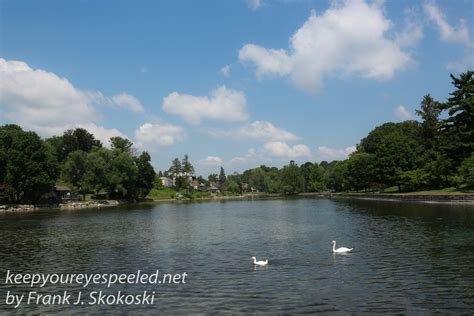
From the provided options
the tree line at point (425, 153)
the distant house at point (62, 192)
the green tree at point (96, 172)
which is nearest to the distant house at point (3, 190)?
the distant house at point (62, 192)

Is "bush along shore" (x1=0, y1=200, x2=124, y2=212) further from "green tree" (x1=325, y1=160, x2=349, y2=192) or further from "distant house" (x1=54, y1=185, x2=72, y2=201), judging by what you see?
"green tree" (x1=325, y1=160, x2=349, y2=192)

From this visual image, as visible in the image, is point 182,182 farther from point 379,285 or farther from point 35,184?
point 379,285

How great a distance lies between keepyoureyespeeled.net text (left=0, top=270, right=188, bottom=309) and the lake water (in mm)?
314

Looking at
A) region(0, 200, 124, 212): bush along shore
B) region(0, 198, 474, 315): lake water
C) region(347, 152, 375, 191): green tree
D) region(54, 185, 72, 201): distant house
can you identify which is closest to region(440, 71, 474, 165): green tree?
region(347, 152, 375, 191): green tree

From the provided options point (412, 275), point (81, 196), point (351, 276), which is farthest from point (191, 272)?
point (81, 196)

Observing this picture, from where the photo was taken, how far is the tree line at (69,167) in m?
84.1

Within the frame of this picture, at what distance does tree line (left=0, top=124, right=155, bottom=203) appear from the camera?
276 feet

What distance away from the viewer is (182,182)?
620ft

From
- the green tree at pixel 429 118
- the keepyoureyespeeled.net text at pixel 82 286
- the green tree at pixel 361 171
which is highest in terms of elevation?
the green tree at pixel 429 118

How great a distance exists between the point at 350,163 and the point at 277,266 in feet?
408

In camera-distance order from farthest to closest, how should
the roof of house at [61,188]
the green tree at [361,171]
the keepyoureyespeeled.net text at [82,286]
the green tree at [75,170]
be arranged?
the green tree at [361,171] → the roof of house at [61,188] → the green tree at [75,170] → the keepyoureyespeeled.net text at [82,286]

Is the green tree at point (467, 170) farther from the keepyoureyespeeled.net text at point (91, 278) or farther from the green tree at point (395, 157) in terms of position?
the keepyoureyespeeled.net text at point (91, 278)

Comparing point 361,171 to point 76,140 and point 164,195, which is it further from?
point 76,140

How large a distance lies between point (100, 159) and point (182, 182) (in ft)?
253
